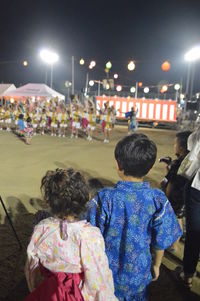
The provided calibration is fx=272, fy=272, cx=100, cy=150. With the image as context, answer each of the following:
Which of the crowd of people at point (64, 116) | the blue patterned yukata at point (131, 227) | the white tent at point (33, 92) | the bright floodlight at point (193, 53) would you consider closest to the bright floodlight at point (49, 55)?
the white tent at point (33, 92)

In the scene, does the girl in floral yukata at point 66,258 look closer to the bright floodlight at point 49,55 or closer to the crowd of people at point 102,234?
the crowd of people at point 102,234

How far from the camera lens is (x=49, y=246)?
4.93 feet

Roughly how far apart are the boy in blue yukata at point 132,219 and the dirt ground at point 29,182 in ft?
3.85

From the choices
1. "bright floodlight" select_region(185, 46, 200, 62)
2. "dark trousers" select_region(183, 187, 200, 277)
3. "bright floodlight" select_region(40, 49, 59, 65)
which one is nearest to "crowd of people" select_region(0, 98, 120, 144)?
"bright floodlight" select_region(185, 46, 200, 62)

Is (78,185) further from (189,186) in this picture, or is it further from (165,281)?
(165,281)

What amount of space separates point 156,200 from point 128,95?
971 inches

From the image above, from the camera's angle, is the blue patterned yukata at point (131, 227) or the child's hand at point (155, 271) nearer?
the blue patterned yukata at point (131, 227)

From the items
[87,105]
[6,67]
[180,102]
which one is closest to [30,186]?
[87,105]

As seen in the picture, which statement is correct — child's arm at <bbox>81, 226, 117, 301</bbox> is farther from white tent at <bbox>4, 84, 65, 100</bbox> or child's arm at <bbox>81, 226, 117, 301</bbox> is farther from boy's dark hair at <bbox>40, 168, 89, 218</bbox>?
white tent at <bbox>4, 84, 65, 100</bbox>

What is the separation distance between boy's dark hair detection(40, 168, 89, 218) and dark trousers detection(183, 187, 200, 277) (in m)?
1.36

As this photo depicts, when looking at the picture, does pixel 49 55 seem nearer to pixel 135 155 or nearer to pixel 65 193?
pixel 135 155

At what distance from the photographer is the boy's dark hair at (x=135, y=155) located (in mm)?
1688

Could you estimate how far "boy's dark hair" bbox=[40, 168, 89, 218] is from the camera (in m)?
1.57

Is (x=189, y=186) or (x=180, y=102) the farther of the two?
(x=180, y=102)
